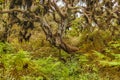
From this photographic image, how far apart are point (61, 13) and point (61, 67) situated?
3374 millimetres

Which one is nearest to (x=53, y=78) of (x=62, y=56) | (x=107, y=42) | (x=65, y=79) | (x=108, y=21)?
(x=65, y=79)

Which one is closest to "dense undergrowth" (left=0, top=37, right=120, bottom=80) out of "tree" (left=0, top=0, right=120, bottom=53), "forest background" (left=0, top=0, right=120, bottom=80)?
"forest background" (left=0, top=0, right=120, bottom=80)

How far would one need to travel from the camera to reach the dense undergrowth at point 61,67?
31.1ft

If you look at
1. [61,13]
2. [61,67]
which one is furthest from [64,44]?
[61,67]

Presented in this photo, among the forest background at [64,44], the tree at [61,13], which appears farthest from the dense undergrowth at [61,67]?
the tree at [61,13]

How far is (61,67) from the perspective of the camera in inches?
475

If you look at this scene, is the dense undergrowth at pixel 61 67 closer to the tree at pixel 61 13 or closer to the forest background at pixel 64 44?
the forest background at pixel 64 44

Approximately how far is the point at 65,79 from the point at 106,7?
6.77 metres

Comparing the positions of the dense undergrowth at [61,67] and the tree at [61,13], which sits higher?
the tree at [61,13]

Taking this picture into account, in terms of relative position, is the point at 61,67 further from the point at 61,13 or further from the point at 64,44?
the point at 61,13

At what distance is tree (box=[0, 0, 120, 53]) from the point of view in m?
14.4

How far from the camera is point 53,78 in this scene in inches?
406

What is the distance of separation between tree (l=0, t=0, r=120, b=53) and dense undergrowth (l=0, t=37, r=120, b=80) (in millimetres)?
1180

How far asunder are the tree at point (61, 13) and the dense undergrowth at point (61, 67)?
3.87 feet
